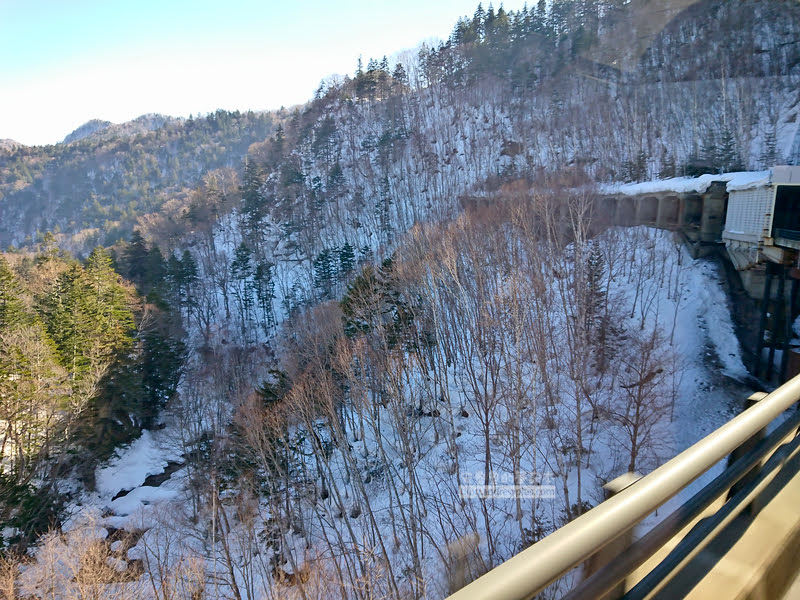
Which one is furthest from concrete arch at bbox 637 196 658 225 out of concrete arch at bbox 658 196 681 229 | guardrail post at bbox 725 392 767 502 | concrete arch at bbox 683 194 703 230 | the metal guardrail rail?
the metal guardrail rail

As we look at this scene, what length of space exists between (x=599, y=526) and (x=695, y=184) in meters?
24.9

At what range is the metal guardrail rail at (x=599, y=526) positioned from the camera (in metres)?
0.88

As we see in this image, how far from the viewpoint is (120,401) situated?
20.7 metres

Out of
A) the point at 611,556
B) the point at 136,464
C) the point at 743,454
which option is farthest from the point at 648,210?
the point at 136,464

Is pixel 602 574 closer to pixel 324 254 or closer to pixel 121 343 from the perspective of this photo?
pixel 121 343

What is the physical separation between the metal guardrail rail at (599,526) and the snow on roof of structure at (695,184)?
17.2m

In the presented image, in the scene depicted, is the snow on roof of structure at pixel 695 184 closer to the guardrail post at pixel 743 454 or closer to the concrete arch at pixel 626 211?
the concrete arch at pixel 626 211

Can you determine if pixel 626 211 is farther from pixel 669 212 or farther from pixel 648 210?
pixel 669 212

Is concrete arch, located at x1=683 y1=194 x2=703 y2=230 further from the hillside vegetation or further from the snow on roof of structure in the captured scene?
the hillside vegetation

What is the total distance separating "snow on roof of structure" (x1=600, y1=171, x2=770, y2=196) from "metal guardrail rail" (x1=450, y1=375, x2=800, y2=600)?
1723 centimetres

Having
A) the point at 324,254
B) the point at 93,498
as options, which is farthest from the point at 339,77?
the point at 93,498

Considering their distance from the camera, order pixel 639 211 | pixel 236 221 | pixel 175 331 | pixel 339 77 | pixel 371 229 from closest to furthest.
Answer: pixel 639 211
pixel 175 331
pixel 371 229
pixel 236 221
pixel 339 77

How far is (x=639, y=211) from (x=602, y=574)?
28.8 meters

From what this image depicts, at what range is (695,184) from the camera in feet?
67.9
